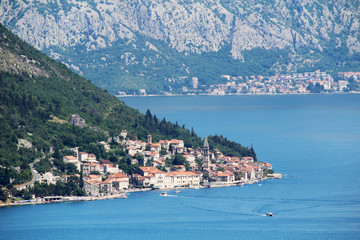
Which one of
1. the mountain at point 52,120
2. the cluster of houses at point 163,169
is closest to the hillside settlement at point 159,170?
the cluster of houses at point 163,169

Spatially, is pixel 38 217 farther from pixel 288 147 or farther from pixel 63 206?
pixel 288 147

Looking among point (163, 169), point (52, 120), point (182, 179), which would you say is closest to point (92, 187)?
point (182, 179)

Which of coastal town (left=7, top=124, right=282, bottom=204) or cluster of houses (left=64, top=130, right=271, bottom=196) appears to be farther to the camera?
cluster of houses (left=64, top=130, right=271, bottom=196)

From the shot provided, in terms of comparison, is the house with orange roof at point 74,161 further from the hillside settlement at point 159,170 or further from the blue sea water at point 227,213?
the blue sea water at point 227,213

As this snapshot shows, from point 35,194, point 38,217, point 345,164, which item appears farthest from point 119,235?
point 345,164

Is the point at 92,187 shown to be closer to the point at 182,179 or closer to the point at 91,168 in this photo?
the point at 91,168

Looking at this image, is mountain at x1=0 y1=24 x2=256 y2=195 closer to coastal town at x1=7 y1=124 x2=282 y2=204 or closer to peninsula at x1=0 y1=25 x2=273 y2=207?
peninsula at x1=0 y1=25 x2=273 y2=207

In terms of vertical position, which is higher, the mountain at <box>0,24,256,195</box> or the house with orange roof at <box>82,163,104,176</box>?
the mountain at <box>0,24,256,195</box>

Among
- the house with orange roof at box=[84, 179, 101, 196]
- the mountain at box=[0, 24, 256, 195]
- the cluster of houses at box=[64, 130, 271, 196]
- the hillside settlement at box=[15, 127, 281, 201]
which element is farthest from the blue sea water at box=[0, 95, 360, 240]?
the mountain at box=[0, 24, 256, 195]
